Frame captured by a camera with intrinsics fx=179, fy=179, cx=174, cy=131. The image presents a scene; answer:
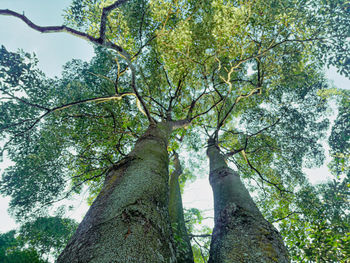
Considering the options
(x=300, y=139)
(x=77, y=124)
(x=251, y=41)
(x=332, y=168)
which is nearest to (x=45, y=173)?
(x=77, y=124)

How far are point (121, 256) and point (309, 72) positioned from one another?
7.92 meters

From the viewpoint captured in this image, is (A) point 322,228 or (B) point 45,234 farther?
(B) point 45,234

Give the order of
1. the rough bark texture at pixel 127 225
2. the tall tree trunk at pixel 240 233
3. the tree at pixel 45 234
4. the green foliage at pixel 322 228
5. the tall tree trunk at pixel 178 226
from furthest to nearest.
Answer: the tree at pixel 45 234 < the green foliage at pixel 322 228 < the tall tree trunk at pixel 178 226 < the tall tree trunk at pixel 240 233 < the rough bark texture at pixel 127 225

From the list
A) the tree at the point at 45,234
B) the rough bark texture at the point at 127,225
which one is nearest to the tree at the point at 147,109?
the rough bark texture at the point at 127,225

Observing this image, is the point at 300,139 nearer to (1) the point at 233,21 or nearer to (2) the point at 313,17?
(2) the point at 313,17

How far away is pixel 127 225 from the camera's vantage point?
116 centimetres

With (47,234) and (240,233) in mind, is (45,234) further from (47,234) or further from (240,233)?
(240,233)

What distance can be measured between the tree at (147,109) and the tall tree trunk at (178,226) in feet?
0.28

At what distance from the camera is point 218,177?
3270 mm

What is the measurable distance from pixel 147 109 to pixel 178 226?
214cm

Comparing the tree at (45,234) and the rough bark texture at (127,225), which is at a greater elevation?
the tree at (45,234)

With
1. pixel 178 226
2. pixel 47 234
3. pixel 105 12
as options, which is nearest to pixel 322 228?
pixel 178 226

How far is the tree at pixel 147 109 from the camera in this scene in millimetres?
1409

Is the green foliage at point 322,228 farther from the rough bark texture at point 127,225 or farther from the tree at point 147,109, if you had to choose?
the rough bark texture at point 127,225
